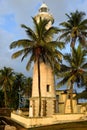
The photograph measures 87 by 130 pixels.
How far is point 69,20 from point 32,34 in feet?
26.5

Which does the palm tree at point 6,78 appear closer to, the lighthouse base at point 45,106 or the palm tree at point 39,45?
the lighthouse base at point 45,106

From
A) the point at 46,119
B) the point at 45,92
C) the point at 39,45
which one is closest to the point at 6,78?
the point at 45,92

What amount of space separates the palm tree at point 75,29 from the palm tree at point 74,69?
3303mm

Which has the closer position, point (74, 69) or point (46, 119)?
point (46, 119)

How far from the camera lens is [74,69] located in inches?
1655

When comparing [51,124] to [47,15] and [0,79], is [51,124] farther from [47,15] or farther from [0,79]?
[0,79]

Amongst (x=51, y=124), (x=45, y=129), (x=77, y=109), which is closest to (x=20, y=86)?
(x=77, y=109)

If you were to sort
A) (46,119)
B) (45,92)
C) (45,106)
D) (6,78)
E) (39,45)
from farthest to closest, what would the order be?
(6,78) < (45,92) < (45,106) < (39,45) < (46,119)

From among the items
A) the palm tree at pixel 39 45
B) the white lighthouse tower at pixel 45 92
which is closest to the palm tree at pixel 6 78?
the white lighthouse tower at pixel 45 92

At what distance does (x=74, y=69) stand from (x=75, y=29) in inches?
276

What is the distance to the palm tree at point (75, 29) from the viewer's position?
45594mm

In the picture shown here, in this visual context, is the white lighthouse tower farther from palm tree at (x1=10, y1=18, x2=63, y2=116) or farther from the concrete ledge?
the concrete ledge

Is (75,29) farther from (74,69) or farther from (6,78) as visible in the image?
(6,78)

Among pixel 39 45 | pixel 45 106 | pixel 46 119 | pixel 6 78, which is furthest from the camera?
pixel 6 78
